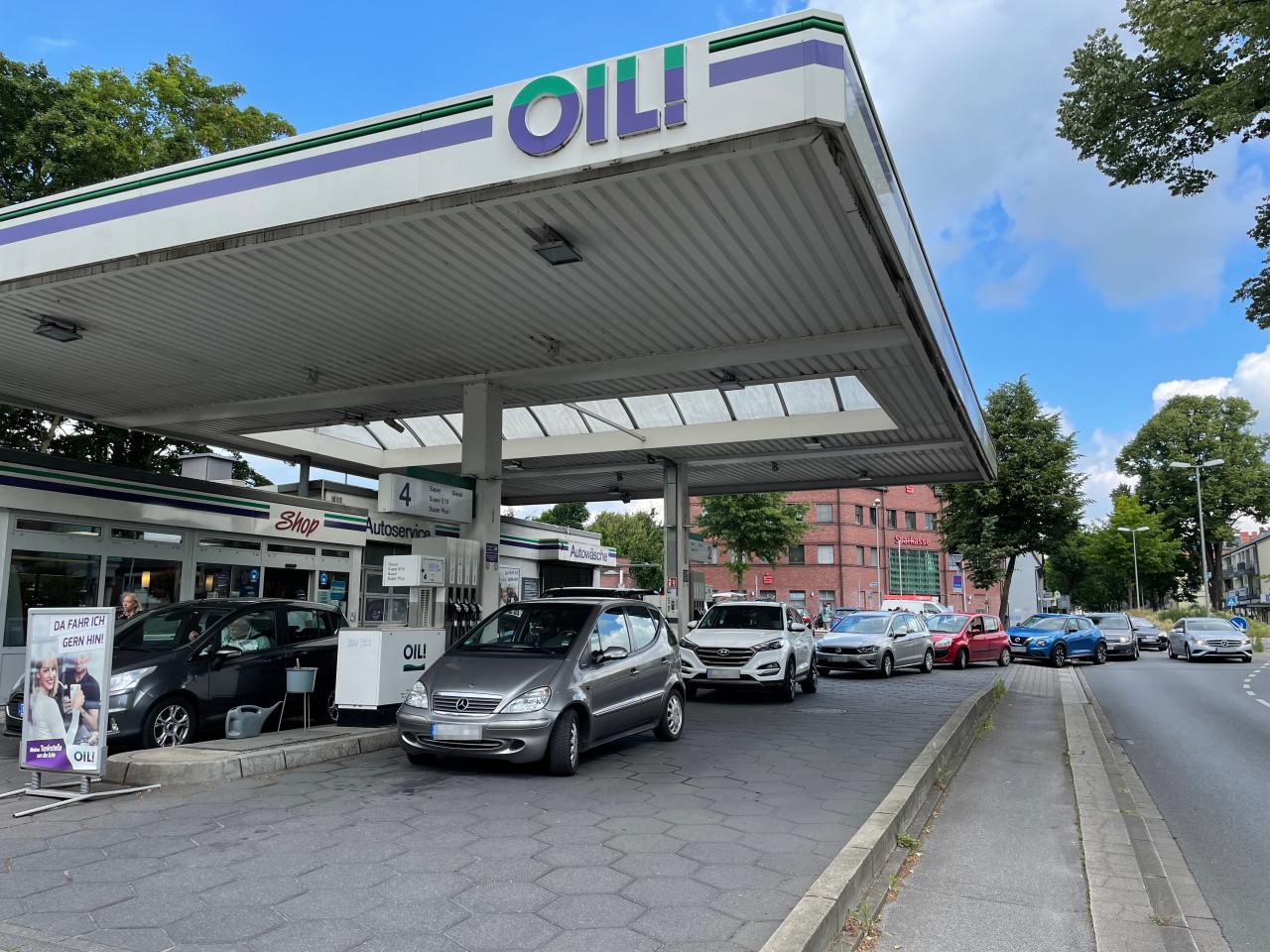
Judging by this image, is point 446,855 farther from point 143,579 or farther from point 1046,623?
point 1046,623

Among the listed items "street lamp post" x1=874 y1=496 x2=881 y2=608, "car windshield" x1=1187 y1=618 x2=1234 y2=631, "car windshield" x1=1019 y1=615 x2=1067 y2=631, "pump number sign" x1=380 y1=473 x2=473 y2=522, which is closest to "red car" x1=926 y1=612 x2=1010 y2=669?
"car windshield" x1=1019 y1=615 x2=1067 y2=631

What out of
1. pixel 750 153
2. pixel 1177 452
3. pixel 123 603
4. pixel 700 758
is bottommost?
pixel 700 758

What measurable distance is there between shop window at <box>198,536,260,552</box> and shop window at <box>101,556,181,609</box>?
61cm

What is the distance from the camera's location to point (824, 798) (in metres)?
7.12

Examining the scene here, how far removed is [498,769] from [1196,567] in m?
75.3

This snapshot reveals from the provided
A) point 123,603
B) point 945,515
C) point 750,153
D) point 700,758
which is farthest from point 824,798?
point 945,515

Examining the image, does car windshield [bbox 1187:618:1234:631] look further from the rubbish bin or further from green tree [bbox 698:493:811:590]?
the rubbish bin

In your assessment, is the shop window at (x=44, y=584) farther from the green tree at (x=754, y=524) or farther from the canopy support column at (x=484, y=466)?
the green tree at (x=754, y=524)

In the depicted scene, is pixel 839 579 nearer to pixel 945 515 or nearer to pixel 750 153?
pixel 945 515

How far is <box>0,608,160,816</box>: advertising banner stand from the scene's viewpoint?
6.78m

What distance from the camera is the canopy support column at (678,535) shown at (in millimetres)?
20188

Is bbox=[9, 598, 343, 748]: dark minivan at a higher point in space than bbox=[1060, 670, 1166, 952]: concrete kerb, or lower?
higher

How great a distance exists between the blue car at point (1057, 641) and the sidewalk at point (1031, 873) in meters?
18.0

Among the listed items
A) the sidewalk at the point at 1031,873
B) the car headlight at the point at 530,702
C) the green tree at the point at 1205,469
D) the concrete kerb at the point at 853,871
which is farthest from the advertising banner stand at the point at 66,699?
the green tree at the point at 1205,469
